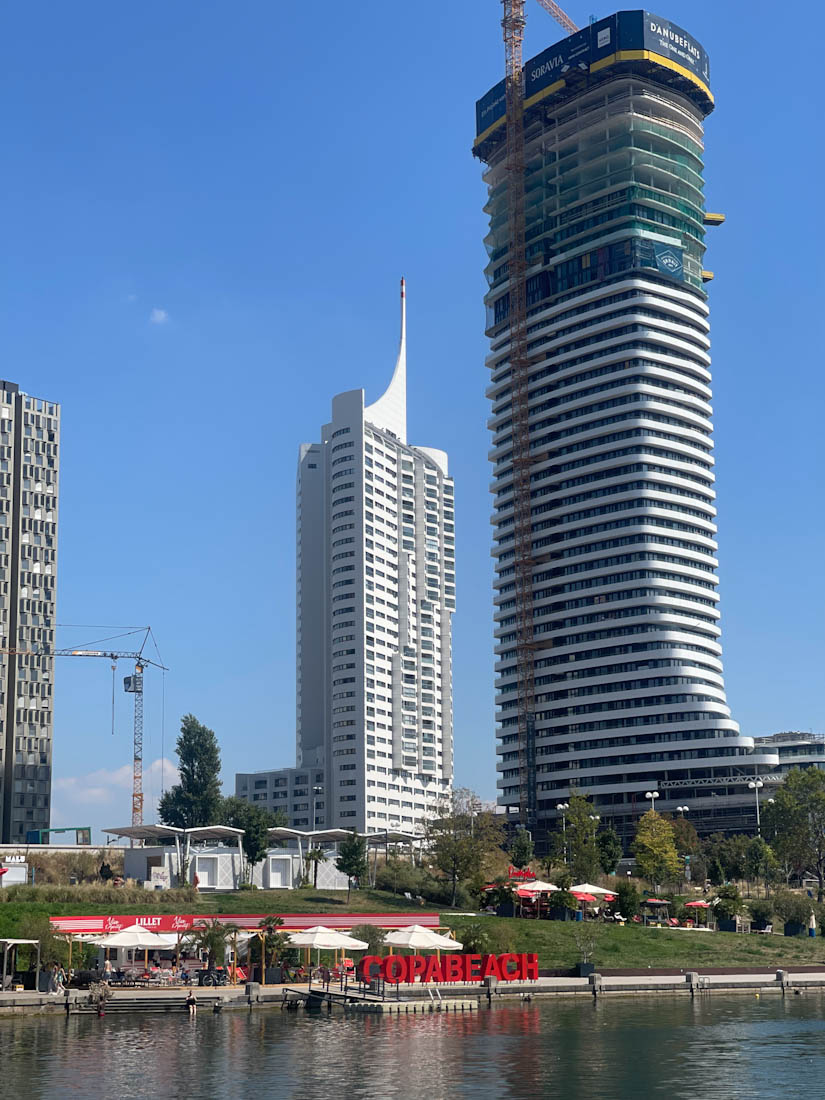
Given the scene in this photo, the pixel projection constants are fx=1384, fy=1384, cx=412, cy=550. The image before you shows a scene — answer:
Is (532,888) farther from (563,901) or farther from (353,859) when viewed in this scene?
(353,859)

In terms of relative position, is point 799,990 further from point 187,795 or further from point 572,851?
point 187,795

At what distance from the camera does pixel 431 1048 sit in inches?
2222

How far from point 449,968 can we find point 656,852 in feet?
218

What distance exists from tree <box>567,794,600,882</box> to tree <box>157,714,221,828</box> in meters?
45.9

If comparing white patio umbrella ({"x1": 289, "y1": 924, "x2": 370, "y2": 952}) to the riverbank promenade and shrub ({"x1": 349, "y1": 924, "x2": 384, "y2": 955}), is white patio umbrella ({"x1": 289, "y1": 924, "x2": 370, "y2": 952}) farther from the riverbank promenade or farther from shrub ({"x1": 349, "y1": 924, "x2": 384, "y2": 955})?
shrub ({"x1": 349, "y1": 924, "x2": 384, "y2": 955})

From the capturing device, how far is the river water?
46.1 meters

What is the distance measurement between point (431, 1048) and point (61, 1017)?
22.8m

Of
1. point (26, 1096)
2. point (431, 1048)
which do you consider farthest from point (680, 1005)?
point (26, 1096)

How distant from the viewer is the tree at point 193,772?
16800cm

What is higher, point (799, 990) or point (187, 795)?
point (187, 795)

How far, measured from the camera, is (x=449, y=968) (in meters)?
78.6

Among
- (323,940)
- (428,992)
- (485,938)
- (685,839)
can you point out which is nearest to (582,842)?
(685,839)

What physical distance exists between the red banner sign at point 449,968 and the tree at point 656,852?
54623 millimetres

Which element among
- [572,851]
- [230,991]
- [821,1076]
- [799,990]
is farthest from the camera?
[572,851]
